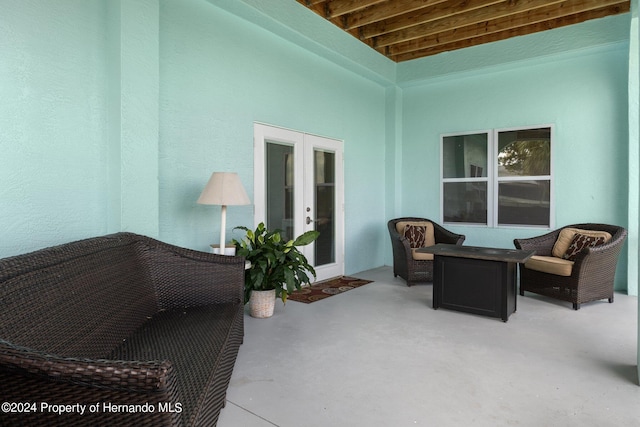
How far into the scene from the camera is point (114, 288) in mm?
2107

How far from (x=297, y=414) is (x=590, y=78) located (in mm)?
5700

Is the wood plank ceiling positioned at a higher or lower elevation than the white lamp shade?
higher

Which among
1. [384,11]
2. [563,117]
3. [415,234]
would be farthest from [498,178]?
[384,11]

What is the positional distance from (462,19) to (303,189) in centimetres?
309

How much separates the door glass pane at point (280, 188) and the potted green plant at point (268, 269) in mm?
802

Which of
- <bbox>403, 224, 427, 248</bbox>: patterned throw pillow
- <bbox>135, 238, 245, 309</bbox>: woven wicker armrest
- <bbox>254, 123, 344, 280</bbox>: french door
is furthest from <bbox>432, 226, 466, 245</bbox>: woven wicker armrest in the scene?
<bbox>135, 238, 245, 309</bbox>: woven wicker armrest

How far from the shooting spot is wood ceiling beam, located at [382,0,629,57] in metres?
4.89

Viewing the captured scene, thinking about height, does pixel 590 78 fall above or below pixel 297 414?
above

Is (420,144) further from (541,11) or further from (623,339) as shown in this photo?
(623,339)

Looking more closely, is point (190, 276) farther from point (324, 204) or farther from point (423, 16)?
point (423, 16)

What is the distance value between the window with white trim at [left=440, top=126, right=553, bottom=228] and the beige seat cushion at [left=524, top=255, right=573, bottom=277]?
117cm

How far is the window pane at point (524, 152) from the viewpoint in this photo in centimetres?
564

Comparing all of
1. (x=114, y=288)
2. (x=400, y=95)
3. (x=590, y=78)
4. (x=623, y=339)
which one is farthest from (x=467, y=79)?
(x=114, y=288)

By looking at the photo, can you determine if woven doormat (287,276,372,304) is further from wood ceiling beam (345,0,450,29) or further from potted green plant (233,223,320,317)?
wood ceiling beam (345,0,450,29)
